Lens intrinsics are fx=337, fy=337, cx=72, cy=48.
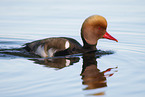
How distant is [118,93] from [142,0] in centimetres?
978

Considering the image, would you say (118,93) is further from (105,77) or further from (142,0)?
(142,0)

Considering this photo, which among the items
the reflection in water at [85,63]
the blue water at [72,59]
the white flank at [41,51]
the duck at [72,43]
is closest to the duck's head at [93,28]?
the duck at [72,43]

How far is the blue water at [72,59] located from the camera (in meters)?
5.19

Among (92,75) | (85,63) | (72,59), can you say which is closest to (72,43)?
→ (72,59)

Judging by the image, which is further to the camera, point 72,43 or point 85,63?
point 72,43

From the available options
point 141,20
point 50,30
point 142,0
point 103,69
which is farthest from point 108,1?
point 103,69

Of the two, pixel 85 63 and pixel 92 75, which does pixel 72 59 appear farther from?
pixel 92 75

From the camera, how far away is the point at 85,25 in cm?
770

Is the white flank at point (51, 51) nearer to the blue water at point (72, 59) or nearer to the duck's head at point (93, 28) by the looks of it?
the blue water at point (72, 59)

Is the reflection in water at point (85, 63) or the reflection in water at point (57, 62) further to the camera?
the reflection in water at point (57, 62)

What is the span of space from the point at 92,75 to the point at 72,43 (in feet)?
5.33

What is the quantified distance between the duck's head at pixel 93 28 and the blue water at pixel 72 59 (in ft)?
1.85

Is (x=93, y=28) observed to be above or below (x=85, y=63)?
above

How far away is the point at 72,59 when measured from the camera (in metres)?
7.14
